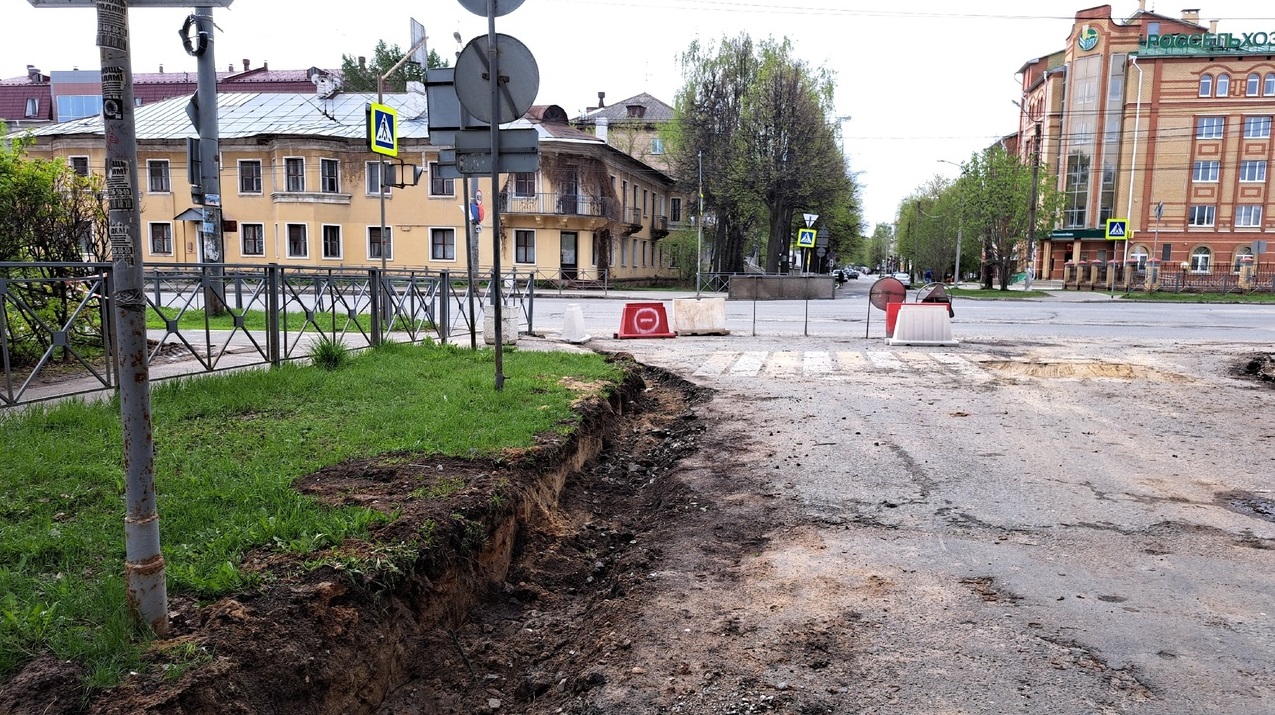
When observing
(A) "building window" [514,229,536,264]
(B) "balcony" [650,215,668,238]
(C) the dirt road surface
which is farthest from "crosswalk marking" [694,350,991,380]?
(B) "balcony" [650,215,668,238]

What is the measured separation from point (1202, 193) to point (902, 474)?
2626 inches

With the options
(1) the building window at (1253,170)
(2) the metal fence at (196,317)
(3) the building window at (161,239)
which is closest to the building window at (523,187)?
(3) the building window at (161,239)

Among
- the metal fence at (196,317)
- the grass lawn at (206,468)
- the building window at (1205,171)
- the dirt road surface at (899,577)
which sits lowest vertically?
the dirt road surface at (899,577)

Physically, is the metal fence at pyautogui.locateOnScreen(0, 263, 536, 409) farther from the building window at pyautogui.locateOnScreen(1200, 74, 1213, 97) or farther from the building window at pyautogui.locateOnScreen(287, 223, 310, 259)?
the building window at pyautogui.locateOnScreen(1200, 74, 1213, 97)

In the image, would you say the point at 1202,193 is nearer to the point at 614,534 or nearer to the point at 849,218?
the point at 849,218

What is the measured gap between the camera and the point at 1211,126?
192 feet

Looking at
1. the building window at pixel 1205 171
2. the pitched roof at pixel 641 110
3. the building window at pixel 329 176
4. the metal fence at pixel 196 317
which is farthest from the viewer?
the pitched roof at pixel 641 110

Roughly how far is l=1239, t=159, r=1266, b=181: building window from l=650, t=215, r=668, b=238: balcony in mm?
40966

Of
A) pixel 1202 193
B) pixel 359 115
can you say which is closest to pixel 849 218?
pixel 1202 193

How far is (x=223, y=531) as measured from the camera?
3715mm

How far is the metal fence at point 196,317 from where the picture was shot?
7.38 meters

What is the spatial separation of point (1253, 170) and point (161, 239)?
229ft

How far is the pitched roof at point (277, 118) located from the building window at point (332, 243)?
463 cm

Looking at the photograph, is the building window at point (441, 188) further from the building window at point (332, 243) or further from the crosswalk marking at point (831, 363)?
the crosswalk marking at point (831, 363)
